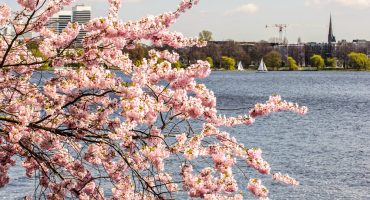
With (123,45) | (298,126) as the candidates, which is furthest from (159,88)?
(298,126)

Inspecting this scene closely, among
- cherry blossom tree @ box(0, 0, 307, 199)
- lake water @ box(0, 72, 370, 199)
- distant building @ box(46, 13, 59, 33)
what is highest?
distant building @ box(46, 13, 59, 33)

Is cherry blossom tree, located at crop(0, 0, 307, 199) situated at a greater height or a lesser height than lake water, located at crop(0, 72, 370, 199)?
greater

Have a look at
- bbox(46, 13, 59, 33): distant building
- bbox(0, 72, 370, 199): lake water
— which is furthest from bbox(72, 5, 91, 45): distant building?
bbox(0, 72, 370, 199): lake water

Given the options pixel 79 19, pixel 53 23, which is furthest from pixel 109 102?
pixel 79 19

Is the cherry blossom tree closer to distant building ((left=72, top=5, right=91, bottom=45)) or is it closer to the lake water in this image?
distant building ((left=72, top=5, right=91, bottom=45))

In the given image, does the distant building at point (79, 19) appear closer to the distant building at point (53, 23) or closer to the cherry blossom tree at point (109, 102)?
the cherry blossom tree at point (109, 102)

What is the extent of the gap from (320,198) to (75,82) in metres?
17.0

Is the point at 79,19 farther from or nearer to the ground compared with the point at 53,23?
farther from the ground

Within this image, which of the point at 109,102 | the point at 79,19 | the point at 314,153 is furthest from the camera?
the point at 314,153

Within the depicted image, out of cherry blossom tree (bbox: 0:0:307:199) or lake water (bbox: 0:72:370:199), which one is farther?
lake water (bbox: 0:72:370:199)

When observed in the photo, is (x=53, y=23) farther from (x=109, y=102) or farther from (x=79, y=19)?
(x=79, y=19)

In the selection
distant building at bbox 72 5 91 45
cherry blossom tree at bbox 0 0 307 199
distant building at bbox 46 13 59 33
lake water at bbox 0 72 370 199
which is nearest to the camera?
cherry blossom tree at bbox 0 0 307 199

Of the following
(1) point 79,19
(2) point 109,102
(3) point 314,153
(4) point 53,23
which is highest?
(1) point 79,19

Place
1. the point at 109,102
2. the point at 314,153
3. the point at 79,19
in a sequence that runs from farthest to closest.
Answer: the point at 314,153 → the point at 79,19 → the point at 109,102
